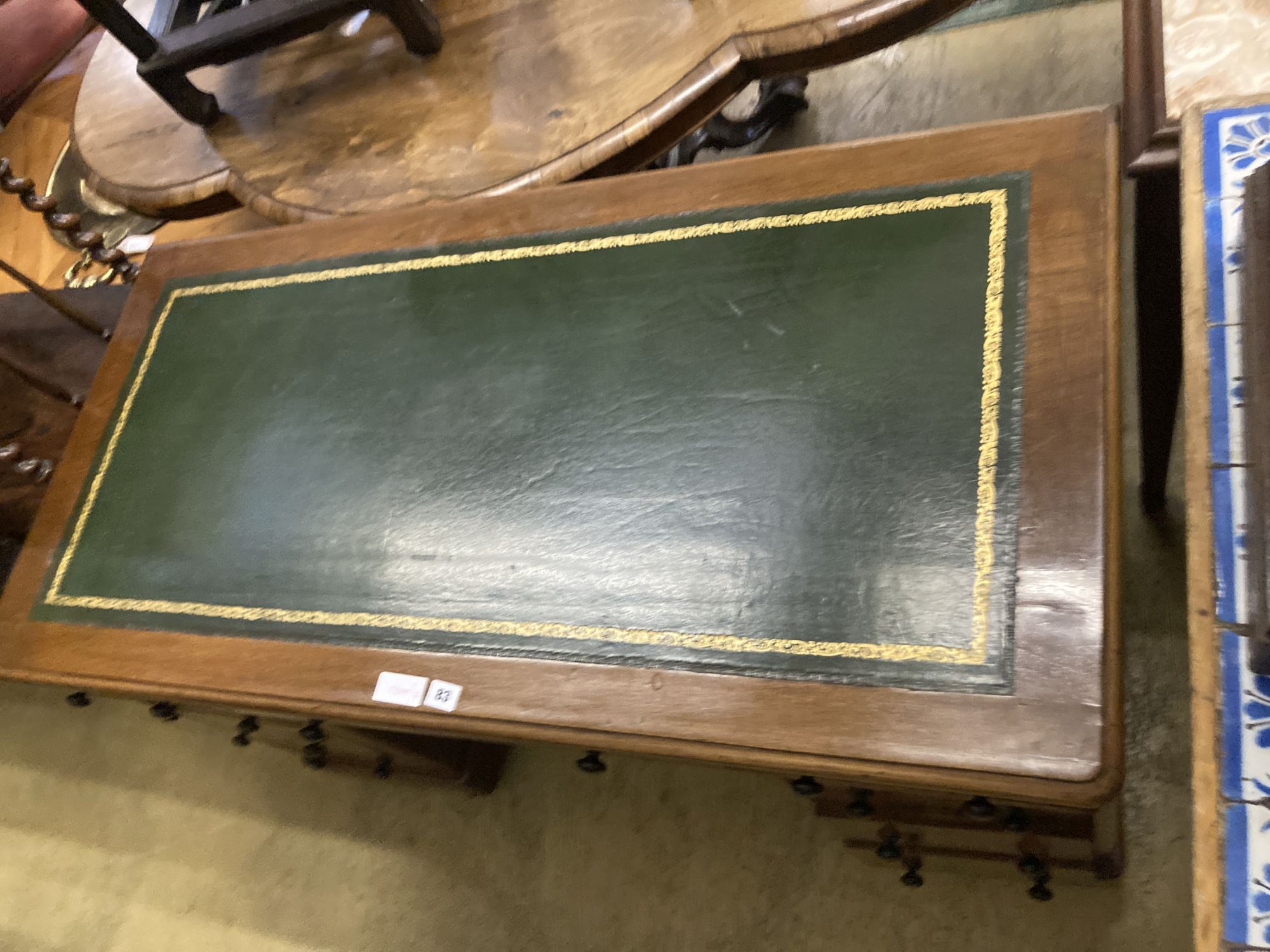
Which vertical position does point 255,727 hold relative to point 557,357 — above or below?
below

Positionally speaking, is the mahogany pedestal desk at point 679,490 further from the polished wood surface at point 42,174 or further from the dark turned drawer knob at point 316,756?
the polished wood surface at point 42,174

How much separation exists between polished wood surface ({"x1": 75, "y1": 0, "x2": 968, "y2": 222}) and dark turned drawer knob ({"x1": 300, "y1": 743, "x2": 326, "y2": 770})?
2.93 ft

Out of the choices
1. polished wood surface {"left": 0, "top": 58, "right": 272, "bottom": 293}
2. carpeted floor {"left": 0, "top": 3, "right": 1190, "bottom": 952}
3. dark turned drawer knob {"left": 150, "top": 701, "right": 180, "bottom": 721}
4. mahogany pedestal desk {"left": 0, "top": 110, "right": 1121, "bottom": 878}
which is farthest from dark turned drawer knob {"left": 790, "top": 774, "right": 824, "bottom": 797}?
polished wood surface {"left": 0, "top": 58, "right": 272, "bottom": 293}

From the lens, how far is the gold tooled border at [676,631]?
2.48 feet

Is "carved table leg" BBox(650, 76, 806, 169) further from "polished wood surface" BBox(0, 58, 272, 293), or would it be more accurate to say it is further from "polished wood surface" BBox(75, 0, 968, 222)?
"polished wood surface" BBox(0, 58, 272, 293)

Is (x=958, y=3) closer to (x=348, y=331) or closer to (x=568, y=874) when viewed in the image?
(x=348, y=331)

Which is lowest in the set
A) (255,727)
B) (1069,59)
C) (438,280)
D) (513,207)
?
(255,727)

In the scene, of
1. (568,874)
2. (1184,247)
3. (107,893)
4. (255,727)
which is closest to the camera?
(1184,247)

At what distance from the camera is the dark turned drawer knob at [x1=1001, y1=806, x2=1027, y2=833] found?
2.76ft

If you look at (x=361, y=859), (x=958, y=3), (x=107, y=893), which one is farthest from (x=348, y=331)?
(x=107, y=893)

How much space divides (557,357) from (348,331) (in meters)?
0.34

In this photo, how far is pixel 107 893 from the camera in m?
1.74

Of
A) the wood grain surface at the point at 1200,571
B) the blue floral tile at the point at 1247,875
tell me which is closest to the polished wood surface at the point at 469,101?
the wood grain surface at the point at 1200,571

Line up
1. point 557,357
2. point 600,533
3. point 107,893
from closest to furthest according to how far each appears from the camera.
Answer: point 600,533, point 557,357, point 107,893
